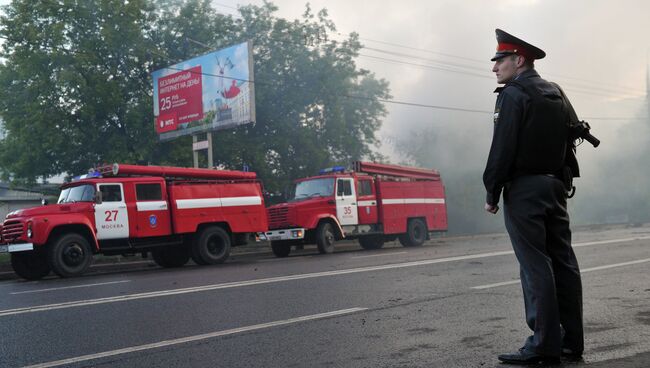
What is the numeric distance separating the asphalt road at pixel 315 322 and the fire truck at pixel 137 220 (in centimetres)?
493

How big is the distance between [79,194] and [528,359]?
42.9 feet

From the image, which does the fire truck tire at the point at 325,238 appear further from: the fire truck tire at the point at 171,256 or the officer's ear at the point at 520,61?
the officer's ear at the point at 520,61

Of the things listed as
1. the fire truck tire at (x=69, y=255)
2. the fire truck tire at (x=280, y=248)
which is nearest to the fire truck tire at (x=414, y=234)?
the fire truck tire at (x=280, y=248)

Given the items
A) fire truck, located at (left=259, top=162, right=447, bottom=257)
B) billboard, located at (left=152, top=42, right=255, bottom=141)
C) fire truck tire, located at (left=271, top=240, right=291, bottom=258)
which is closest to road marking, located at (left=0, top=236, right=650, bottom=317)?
fire truck, located at (left=259, top=162, right=447, bottom=257)

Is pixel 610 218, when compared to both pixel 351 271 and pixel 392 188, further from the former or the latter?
pixel 351 271

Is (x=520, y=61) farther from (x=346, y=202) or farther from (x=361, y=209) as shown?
(x=361, y=209)

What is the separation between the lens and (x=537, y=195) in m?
3.87

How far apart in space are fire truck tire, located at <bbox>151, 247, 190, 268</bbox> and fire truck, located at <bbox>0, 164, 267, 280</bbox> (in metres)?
0.02

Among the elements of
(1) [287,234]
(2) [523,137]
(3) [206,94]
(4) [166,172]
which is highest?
(3) [206,94]

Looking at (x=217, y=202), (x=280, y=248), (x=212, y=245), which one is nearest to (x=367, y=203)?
(x=280, y=248)

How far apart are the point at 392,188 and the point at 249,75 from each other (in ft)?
21.1

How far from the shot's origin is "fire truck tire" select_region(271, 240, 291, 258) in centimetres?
1977

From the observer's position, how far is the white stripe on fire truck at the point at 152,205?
51.2 ft

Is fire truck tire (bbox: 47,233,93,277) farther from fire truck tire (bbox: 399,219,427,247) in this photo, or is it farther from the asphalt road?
fire truck tire (bbox: 399,219,427,247)
